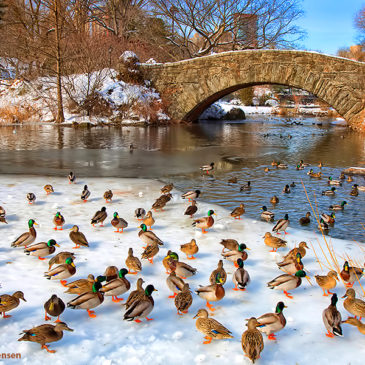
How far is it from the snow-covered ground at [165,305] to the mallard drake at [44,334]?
5.4 inches

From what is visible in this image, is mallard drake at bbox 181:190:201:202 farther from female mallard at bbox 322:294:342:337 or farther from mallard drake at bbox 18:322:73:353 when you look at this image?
mallard drake at bbox 18:322:73:353

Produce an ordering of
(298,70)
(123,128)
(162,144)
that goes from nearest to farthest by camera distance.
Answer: (162,144) < (298,70) < (123,128)

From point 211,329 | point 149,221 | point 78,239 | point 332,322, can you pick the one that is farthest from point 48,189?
point 332,322

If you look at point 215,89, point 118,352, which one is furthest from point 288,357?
point 215,89

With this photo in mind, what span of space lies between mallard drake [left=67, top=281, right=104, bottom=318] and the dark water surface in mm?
5364

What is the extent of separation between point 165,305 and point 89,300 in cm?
106

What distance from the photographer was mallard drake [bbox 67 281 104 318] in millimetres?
4824

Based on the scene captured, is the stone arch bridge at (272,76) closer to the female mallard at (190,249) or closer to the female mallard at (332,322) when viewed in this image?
the female mallard at (190,249)

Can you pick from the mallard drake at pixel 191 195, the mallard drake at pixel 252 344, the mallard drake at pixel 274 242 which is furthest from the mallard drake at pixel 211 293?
the mallard drake at pixel 191 195

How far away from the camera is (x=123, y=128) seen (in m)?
30.2

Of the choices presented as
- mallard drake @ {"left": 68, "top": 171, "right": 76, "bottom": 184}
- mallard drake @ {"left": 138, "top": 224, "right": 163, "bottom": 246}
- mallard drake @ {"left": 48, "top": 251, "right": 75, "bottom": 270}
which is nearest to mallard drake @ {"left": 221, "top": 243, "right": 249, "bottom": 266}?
mallard drake @ {"left": 138, "top": 224, "right": 163, "bottom": 246}

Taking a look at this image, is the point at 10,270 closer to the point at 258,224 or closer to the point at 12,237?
the point at 12,237

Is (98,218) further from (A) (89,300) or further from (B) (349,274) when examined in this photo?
(B) (349,274)

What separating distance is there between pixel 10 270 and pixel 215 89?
2714cm
